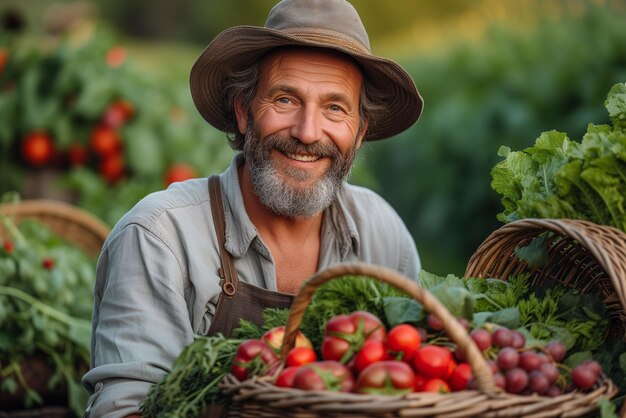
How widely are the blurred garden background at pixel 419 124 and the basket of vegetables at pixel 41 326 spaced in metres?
1.14

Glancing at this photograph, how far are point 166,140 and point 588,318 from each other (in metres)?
4.23

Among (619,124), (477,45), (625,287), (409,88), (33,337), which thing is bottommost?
(33,337)

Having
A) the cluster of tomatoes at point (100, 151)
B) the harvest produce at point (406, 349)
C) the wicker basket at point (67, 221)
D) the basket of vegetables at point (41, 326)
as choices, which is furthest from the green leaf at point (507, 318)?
the cluster of tomatoes at point (100, 151)

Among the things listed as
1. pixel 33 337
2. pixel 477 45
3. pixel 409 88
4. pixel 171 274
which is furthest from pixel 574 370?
pixel 477 45

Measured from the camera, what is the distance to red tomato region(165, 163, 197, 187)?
6.12 meters

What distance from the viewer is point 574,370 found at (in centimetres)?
234

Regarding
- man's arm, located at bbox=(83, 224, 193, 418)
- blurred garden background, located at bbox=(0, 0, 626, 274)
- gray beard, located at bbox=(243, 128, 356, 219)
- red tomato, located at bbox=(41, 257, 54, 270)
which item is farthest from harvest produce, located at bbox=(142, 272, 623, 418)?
red tomato, located at bbox=(41, 257, 54, 270)

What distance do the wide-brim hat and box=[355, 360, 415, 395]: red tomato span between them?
1.40 metres

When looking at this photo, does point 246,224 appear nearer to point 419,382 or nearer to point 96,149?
point 419,382

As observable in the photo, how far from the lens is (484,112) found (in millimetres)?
8305

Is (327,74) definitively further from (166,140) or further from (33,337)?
(166,140)

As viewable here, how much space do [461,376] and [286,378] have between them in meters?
0.39

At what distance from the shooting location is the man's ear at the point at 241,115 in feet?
11.9

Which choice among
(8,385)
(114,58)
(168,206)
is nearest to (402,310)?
(168,206)
